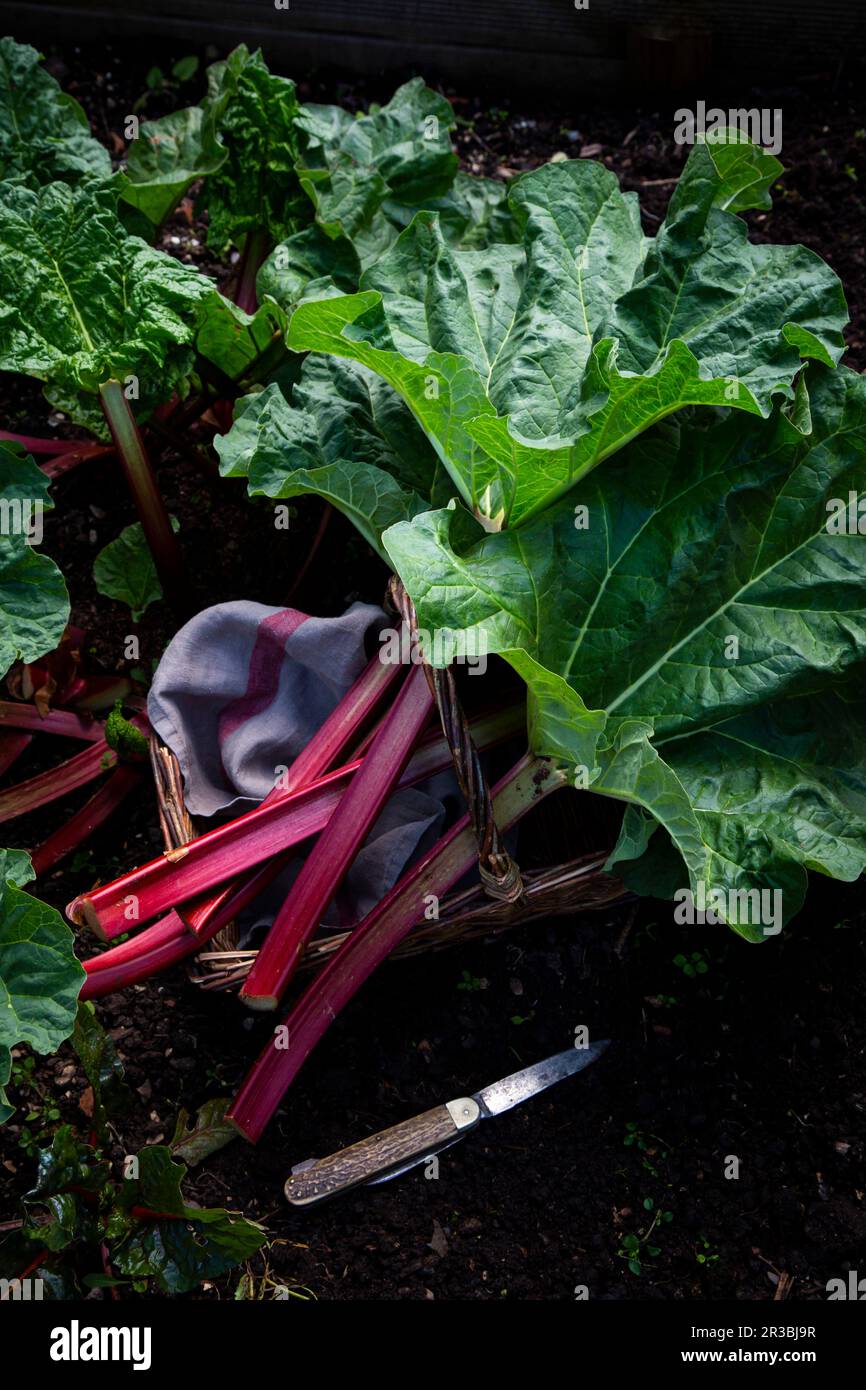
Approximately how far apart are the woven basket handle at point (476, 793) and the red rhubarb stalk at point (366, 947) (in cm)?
12

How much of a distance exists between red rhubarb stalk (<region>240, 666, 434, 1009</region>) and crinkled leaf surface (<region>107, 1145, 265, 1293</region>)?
0.34 meters

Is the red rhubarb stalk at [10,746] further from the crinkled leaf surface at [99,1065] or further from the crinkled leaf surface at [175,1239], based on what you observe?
the crinkled leaf surface at [175,1239]

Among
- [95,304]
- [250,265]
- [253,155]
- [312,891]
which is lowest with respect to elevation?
[312,891]

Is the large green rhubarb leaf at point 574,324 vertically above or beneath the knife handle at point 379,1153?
above

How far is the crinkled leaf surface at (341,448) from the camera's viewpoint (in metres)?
2.24

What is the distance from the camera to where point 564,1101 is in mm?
2299

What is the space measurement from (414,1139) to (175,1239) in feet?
1.48

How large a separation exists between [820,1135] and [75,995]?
137cm

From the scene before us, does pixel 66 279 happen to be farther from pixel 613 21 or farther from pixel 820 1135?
pixel 820 1135

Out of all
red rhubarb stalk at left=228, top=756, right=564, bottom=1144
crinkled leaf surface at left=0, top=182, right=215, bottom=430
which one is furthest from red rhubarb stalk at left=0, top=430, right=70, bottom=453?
red rhubarb stalk at left=228, top=756, right=564, bottom=1144

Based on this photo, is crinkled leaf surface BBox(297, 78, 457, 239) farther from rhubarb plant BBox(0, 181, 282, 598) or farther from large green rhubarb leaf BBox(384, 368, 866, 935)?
large green rhubarb leaf BBox(384, 368, 866, 935)

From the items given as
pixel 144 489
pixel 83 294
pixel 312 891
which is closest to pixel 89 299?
pixel 83 294

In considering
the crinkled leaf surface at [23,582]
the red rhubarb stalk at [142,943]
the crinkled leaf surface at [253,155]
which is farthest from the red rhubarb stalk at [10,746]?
the crinkled leaf surface at [253,155]

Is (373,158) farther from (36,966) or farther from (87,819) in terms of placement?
(36,966)
